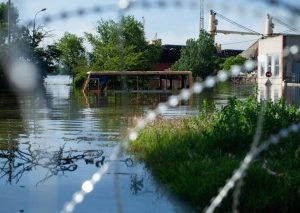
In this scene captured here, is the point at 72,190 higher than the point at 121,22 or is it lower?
lower

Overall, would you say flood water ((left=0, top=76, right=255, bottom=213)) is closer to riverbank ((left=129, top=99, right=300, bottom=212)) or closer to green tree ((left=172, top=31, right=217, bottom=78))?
riverbank ((left=129, top=99, right=300, bottom=212))

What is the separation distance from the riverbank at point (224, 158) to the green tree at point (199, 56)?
4632 centimetres

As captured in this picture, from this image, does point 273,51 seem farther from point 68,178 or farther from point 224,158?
point 68,178

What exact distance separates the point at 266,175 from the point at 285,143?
2.04 m

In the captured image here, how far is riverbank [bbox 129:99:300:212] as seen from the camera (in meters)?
5.39

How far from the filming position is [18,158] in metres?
8.39

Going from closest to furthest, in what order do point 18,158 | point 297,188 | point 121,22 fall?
point 121,22 < point 297,188 < point 18,158

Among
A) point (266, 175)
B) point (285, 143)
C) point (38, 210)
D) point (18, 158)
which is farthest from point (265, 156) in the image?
point (18, 158)

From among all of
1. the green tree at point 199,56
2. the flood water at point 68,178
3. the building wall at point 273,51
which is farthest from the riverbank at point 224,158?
the green tree at point 199,56

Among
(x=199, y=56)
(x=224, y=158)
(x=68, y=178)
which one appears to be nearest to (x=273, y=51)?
(x=199, y=56)

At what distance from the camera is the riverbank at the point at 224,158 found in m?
5.39

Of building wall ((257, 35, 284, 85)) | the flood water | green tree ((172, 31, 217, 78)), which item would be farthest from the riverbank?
green tree ((172, 31, 217, 78))

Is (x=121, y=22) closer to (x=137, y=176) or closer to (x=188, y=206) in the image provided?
(x=188, y=206)

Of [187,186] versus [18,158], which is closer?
[187,186]
